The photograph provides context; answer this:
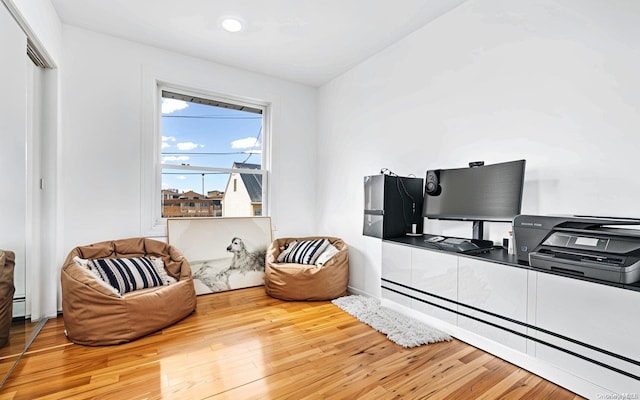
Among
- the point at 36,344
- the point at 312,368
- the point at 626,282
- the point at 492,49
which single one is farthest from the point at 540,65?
the point at 36,344

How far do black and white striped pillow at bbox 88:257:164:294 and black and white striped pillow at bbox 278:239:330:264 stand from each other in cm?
134

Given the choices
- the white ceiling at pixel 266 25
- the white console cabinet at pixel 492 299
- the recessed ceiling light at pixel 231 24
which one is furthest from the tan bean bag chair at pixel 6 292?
the white console cabinet at pixel 492 299

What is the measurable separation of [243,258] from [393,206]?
1.93 meters

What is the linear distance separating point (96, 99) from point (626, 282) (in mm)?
4130

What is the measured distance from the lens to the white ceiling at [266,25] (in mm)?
2568

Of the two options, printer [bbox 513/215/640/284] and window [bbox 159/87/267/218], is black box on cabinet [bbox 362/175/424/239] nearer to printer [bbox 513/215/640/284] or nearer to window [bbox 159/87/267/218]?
printer [bbox 513/215/640/284]

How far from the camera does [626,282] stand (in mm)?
1452

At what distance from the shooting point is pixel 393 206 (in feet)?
9.29

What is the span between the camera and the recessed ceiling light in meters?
2.77

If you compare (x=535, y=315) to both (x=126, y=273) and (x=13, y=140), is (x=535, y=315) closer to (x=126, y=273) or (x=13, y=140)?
(x=126, y=273)

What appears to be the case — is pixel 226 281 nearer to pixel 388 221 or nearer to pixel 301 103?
pixel 388 221

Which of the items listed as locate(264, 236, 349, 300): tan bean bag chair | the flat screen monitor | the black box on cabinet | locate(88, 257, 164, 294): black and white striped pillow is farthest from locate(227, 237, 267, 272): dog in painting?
Answer: the flat screen monitor

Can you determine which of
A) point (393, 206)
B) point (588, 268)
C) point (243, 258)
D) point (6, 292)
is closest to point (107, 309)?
point (6, 292)

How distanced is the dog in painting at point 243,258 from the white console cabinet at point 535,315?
6.20 feet
